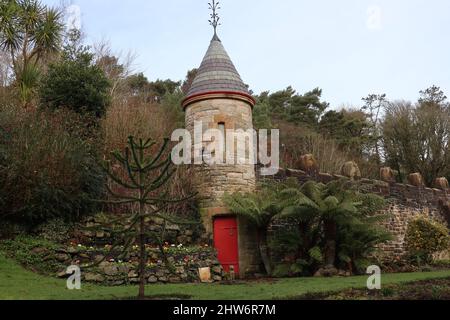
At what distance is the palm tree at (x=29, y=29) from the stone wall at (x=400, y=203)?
31.2ft

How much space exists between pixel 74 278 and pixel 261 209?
5.30 metres

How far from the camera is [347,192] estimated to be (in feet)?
38.5

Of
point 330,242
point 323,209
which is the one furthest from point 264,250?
point 323,209

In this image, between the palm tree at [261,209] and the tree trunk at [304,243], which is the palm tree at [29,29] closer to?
the palm tree at [261,209]

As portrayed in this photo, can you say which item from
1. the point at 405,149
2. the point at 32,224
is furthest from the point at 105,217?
the point at 405,149

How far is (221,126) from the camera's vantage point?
43.1 ft

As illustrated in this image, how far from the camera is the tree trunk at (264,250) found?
12.2 metres

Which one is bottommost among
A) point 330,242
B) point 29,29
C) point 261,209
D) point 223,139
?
point 330,242

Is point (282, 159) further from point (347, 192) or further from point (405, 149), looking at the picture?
point (347, 192)

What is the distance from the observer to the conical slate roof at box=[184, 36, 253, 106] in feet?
43.7

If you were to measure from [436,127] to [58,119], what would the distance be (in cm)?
2260

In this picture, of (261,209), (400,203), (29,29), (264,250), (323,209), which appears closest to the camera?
(323,209)

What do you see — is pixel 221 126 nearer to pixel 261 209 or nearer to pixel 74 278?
pixel 261 209
